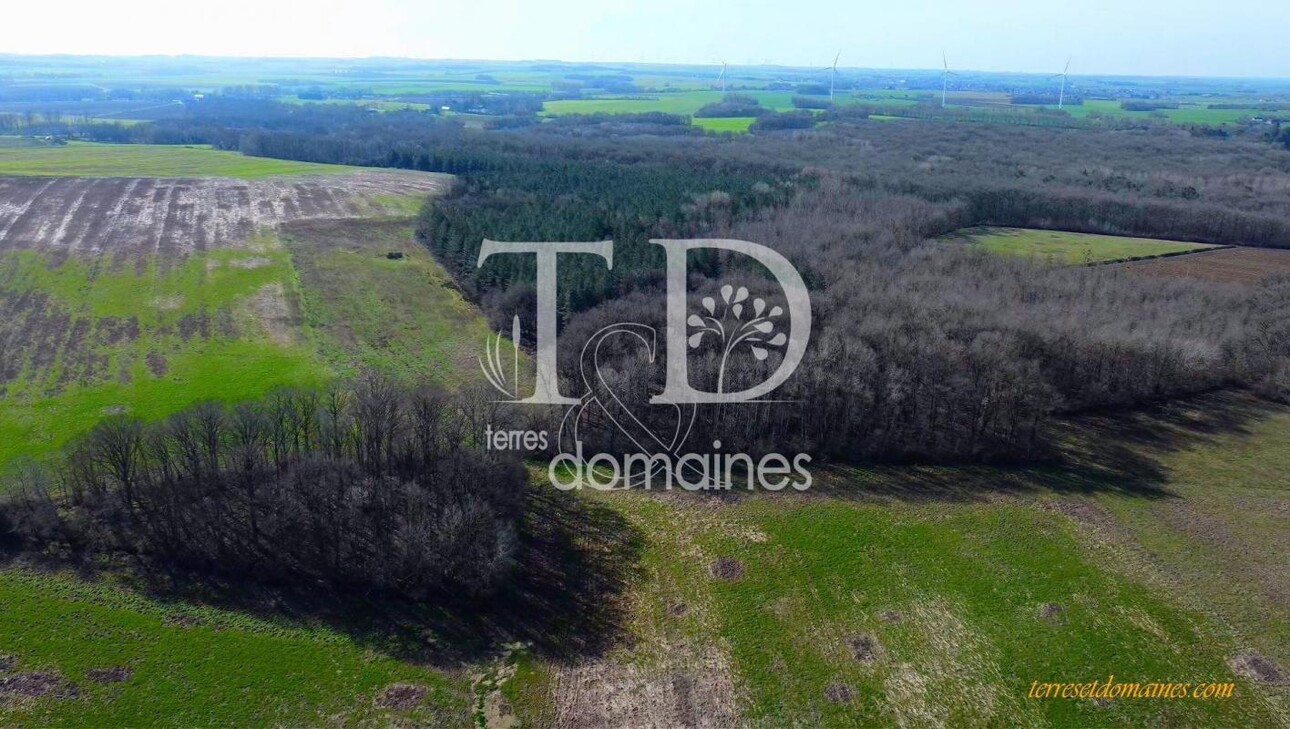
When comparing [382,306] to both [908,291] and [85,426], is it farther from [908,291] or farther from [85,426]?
[908,291]

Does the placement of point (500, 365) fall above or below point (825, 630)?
above

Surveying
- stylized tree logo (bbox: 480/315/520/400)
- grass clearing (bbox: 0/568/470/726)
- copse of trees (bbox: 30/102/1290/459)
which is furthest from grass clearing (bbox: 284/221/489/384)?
grass clearing (bbox: 0/568/470/726)

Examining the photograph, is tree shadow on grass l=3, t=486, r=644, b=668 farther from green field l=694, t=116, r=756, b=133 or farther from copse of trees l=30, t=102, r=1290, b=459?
green field l=694, t=116, r=756, b=133

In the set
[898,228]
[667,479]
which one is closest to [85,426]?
[667,479]

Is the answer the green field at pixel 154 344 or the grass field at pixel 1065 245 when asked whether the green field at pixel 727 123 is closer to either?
the grass field at pixel 1065 245

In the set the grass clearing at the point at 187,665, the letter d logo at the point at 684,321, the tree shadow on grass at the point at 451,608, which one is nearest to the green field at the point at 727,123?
the letter d logo at the point at 684,321

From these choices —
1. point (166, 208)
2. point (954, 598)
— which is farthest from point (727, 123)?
point (954, 598)

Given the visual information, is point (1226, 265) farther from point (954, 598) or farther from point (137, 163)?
point (137, 163)
